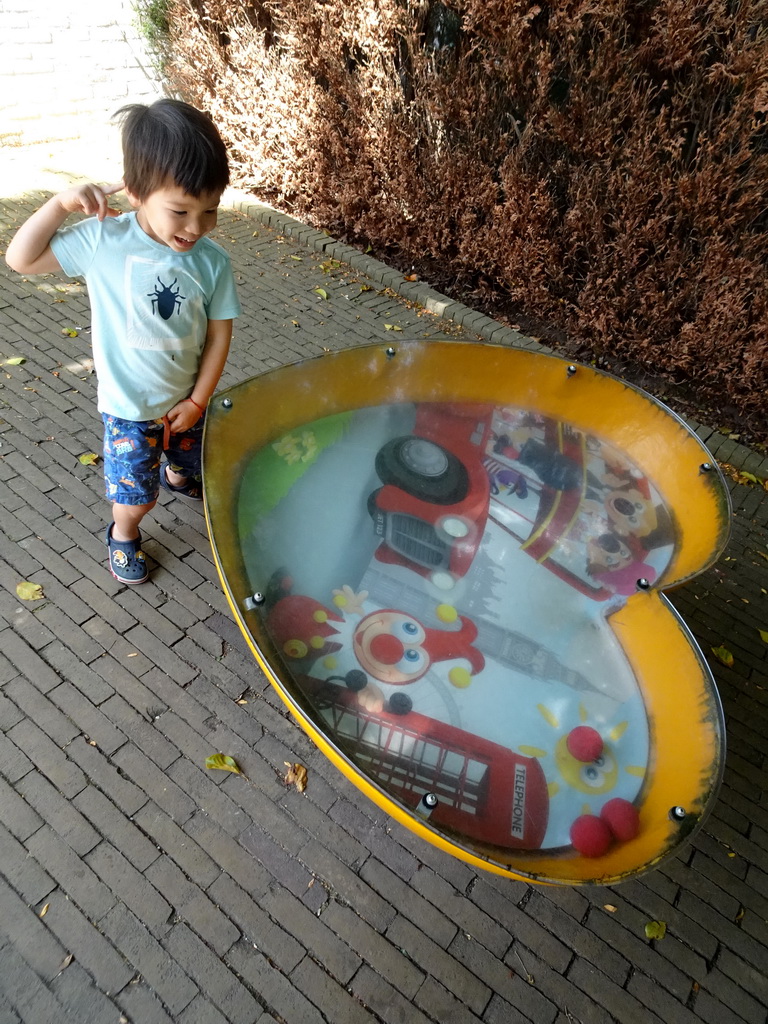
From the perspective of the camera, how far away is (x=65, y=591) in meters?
2.95

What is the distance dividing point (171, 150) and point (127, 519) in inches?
59.1

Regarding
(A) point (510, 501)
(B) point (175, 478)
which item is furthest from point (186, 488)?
(A) point (510, 501)

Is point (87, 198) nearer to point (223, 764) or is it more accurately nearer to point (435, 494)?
point (435, 494)

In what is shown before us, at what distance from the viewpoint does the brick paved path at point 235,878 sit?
2025 mm

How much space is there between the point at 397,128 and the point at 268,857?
5.40 meters

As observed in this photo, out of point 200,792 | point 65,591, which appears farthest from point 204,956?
point 65,591

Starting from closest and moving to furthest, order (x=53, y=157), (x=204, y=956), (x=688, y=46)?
(x=204, y=956) < (x=688, y=46) < (x=53, y=157)

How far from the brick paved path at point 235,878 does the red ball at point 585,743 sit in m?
A: 0.74

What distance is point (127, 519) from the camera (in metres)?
2.87

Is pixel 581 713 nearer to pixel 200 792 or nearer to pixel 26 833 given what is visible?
pixel 200 792

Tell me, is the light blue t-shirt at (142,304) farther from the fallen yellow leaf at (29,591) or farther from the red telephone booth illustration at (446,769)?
the red telephone booth illustration at (446,769)

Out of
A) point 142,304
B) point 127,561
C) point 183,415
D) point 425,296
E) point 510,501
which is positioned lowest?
point 127,561

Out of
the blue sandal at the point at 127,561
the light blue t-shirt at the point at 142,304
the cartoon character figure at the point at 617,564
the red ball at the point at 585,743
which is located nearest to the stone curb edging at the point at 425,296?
the cartoon character figure at the point at 617,564

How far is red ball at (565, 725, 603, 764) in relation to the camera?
1.96 meters
